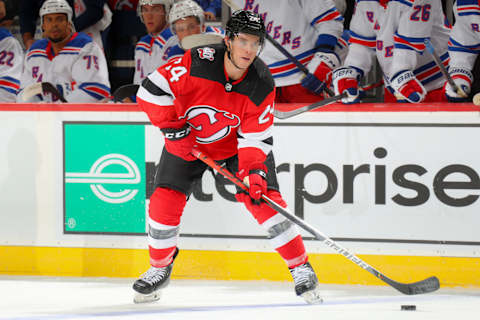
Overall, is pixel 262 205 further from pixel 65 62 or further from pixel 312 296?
pixel 65 62

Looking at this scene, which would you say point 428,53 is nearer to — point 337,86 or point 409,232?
point 337,86

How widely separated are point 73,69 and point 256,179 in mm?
1674

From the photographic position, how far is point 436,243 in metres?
3.19

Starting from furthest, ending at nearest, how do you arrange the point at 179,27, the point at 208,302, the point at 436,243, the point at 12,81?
the point at 12,81, the point at 179,27, the point at 436,243, the point at 208,302

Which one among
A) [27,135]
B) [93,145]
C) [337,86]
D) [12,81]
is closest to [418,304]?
[337,86]

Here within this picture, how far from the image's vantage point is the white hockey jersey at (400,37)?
327 centimetres

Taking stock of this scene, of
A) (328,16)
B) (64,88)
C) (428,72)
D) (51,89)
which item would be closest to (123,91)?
(51,89)

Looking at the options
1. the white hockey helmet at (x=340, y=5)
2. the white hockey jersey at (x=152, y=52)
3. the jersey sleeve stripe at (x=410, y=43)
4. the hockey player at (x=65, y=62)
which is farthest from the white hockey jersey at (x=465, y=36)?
the hockey player at (x=65, y=62)

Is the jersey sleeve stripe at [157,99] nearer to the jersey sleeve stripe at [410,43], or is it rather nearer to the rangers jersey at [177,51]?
Answer: the rangers jersey at [177,51]

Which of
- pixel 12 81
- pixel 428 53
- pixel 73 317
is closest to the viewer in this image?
pixel 73 317

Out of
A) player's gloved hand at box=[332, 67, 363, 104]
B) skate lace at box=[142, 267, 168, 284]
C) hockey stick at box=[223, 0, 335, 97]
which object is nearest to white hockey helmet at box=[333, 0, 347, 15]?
hockey stick at box=[223, 0, 335, 97]

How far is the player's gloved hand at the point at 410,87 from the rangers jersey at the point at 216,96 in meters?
0.77

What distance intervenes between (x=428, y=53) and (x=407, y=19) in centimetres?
24

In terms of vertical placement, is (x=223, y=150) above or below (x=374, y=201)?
above
